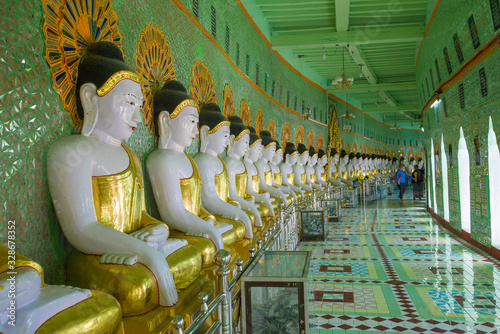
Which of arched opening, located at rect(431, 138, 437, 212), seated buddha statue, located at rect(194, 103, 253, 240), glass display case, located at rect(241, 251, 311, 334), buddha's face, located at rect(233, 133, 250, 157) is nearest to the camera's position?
glass display case, located at rect(241, 251, 311, 334)

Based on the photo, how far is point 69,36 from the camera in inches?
97.9

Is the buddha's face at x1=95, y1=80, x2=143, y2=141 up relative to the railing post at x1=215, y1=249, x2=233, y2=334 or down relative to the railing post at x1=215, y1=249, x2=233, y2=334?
up

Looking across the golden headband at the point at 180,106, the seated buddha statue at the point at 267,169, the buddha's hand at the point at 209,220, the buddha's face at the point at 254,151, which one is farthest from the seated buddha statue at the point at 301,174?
the golden headband at the point at 180,106

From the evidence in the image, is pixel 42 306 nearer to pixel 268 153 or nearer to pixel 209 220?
pixel 209 220

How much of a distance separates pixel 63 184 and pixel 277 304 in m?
1.34

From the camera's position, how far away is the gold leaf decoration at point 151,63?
3396mm

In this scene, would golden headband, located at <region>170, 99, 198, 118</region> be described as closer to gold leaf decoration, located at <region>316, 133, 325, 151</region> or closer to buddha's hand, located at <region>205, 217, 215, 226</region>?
buddha's hand, located at <region>205, 217, 215, 226</region>

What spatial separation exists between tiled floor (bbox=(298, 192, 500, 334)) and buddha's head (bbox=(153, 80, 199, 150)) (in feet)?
5.04

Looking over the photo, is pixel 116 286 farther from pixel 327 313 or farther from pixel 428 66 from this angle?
pixel 428 66

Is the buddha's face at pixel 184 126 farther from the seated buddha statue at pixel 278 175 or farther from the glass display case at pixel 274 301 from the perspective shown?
the seated buddha statue at pixel 278 175

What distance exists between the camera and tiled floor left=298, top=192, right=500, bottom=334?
11.6 feet

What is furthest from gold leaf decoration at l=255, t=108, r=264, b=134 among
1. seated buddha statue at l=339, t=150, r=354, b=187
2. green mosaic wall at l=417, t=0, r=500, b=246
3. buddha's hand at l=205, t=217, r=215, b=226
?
seated buddha statue at l=339, t=150, r=354, b=187

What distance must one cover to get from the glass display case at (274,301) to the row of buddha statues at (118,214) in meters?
0.41

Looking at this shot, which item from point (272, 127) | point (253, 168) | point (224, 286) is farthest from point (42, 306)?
point (272, 127)
